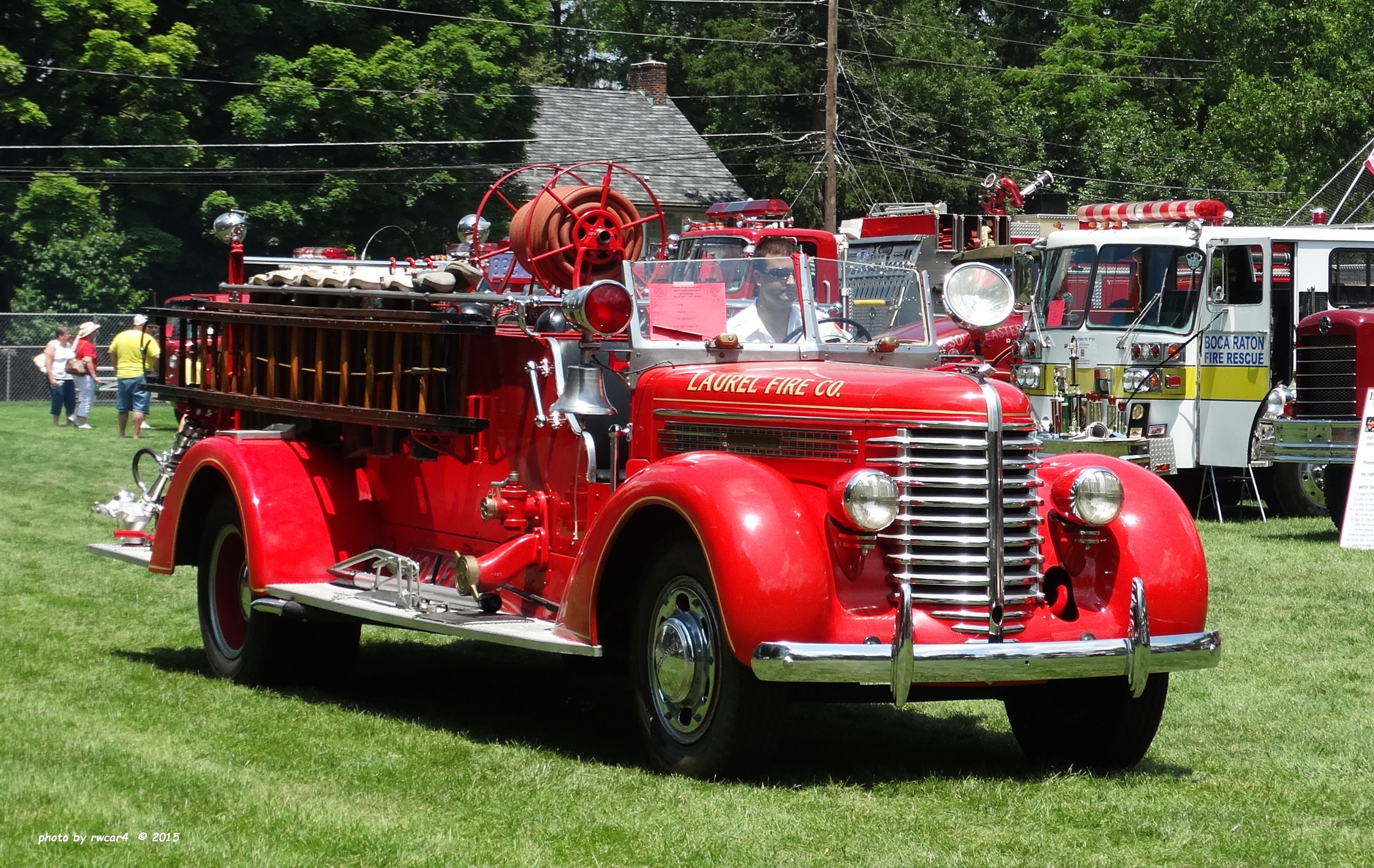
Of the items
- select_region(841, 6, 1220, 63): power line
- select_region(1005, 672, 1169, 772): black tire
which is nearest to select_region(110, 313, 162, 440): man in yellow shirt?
select_region(1005, 672, 1169, 772): black tire

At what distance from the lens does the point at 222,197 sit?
3600 centimetres

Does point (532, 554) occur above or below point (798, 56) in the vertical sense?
below

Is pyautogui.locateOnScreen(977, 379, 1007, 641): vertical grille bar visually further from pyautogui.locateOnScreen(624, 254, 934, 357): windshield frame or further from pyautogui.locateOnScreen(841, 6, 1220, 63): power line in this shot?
pyautogui.locateOnScreen(841, 6, 1220, 63): power line

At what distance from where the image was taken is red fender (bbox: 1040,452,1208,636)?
700cm

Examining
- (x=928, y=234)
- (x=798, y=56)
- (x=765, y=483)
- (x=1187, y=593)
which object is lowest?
(x=1187, y=593)

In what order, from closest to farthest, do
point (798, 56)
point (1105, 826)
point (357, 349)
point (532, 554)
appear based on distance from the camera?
point (1105, 826) → point (532, 554) → point (357, 349) → point (798, 56)

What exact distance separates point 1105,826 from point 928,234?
1679 cm

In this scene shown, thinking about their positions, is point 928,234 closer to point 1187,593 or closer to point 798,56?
point 1187,593

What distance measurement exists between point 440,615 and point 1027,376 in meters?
11.3

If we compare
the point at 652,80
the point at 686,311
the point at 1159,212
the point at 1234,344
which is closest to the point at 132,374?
the point at 1159,212

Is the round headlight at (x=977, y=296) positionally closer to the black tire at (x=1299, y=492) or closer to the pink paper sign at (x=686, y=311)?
the pink paper sign at (x=686, y=311)

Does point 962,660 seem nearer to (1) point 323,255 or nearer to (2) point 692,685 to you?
(2) point 692,685

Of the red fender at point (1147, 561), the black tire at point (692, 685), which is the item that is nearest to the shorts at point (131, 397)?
the black tire at point (692, 685)

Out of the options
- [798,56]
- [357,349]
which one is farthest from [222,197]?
[357,349]
